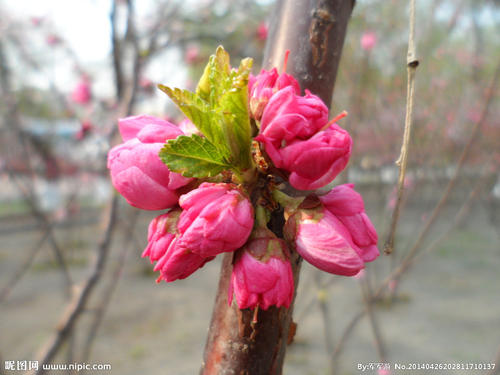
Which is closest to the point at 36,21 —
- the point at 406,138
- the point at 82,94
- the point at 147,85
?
the point at 82,94

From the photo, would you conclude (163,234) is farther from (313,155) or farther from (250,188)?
(313,155)

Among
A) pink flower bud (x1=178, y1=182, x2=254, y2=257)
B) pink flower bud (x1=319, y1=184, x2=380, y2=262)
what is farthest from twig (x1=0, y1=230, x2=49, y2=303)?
pink flower bud (x1=319, y1=184, x2=380, y2=262)

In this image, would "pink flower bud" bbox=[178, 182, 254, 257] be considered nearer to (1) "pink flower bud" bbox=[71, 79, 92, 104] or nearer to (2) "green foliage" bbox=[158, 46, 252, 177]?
(2) "green foliage" bbox=[158, 46, 252, 177]

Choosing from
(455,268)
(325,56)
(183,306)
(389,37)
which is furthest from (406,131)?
(455,268)

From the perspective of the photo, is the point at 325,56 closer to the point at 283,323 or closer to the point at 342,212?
the point at 342,212

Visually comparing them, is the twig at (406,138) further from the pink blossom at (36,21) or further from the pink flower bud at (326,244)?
the pink blossom at (36,21)

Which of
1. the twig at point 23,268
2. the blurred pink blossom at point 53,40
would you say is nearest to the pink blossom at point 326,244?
the twig at point 23,268
